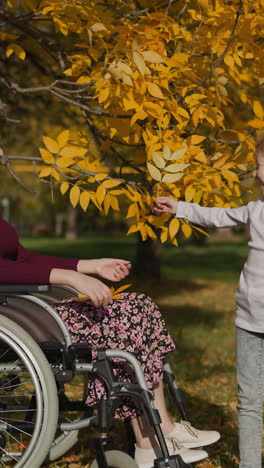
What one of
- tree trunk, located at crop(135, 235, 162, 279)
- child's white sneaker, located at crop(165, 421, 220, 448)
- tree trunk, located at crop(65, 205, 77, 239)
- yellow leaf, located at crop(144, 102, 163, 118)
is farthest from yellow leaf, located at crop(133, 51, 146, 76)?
tree trunk, located at crop(65, 205, 77, 239)

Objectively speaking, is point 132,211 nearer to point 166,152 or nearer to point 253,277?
point 166,152

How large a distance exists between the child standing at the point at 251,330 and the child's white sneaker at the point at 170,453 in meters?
0.20

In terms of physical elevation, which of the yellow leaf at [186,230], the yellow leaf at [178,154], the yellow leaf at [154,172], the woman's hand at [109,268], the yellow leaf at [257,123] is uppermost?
the yellow leaf at [257,123]

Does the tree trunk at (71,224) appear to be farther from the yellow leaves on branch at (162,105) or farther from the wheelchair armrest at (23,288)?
the wheelchair armrest at (23,288)

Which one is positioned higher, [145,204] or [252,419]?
[145,204]

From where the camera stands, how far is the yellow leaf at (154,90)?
326 cm

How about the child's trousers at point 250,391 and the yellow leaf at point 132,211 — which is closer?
the child's trousers at point 250,391

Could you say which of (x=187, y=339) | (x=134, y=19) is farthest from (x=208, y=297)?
(x=134, y=19)

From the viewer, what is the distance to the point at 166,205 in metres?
3.16

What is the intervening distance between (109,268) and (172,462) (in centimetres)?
83

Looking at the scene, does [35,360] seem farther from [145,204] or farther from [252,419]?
[145,204]

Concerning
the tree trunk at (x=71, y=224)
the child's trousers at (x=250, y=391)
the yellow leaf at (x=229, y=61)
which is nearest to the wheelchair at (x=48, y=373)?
the child's trousers at (x=250, y=391)

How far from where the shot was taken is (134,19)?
4.46 metres

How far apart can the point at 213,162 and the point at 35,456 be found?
1.94 metres
